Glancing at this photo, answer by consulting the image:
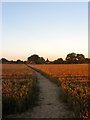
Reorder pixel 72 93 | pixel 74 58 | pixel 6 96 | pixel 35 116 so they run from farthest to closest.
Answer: pixel 74 58 → pixel 72 93 → pixel 6 96 → pixel 35 116

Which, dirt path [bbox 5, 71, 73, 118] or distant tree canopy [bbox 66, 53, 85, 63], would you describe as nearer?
dirt path [bbox 5, 71, 73, 118]

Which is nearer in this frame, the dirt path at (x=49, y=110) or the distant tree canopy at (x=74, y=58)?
the dirt path at (x=49, y=110)

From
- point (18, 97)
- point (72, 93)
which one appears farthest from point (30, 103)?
point (72, 93)

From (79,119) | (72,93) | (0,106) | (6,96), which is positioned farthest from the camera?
(72,93)

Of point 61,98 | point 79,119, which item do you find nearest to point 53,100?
point 61,98

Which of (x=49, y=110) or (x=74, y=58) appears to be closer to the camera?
(x=49, y=110)

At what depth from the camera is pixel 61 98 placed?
1214 cm

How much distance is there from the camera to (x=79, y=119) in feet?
26.3

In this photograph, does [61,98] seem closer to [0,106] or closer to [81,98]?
[81,98]

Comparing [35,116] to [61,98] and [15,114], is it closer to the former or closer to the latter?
[15,114]

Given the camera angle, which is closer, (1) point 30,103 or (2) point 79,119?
(2) point 79,119

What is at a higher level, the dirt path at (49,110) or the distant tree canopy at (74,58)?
the distant tree canopy at (74,58)

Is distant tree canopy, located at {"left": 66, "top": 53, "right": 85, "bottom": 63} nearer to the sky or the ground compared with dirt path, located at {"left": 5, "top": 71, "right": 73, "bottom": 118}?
nearer to the sky

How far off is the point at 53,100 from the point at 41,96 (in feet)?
3.72
